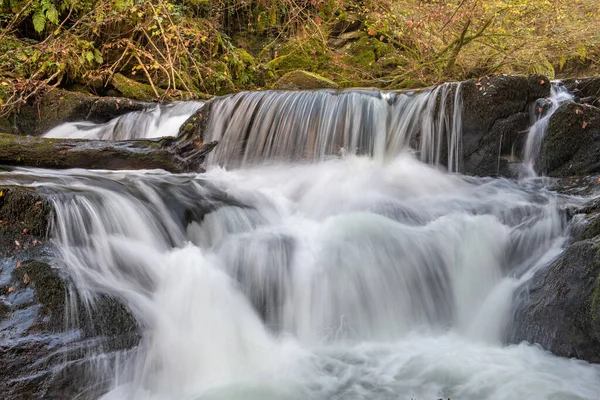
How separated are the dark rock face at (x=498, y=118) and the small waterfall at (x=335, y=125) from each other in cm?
19

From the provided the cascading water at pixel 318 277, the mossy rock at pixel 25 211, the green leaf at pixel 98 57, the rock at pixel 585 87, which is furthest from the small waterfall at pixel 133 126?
the rock at pixel 585 87

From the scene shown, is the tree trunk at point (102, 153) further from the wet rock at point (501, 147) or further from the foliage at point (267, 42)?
the wet rock at point (501, 147)

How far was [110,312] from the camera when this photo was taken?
2.97 meters

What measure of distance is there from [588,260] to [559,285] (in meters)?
0.27

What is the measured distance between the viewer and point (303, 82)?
9469 millimetres

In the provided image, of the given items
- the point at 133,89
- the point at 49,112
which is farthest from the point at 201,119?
the point at 49,112

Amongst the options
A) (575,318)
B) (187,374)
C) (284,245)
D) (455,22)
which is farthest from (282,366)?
(455,22)

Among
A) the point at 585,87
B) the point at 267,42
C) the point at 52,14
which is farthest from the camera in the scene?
the point at 267,42

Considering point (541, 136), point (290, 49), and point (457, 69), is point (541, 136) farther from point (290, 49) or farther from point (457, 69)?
point (290, 49)

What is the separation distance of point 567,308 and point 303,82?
283 inches

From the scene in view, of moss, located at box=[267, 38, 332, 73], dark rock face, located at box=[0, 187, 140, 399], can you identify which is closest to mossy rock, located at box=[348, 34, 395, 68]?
moss, located at box=[267, 38, 332, 73]

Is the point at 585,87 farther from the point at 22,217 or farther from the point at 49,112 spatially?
the point at 49,112

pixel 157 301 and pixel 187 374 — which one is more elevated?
pixel 157 301

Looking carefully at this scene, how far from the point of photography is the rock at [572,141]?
17.5 ft
